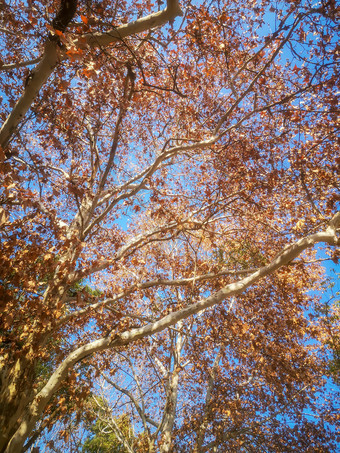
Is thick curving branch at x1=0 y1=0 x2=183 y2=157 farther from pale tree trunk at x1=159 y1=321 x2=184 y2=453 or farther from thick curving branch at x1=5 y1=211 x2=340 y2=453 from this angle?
pale tree trunk at x1=159 y1=321 x2=184 y2=453

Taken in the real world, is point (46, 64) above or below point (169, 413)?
above

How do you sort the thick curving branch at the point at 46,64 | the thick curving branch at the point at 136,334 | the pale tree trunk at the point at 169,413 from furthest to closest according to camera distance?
the pale tree trunk at the point at 169,413
the thick curving branch at the point at 136,334
the thick curving branch at the point at 46,64

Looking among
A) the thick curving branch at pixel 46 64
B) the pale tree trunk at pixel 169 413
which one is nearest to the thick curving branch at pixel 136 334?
the thick curving branch at pixel 46 64

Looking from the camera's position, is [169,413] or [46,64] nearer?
[46,64]

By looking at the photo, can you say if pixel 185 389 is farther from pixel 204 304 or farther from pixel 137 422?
pixel 204 304

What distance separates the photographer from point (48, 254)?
15.3ft

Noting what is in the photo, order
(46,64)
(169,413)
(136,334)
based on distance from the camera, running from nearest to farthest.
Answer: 1. (46,64)
2. (136,334)
3. (169,413)

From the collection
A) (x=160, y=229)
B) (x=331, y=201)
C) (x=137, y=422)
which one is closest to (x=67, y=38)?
(x=160, y=229)

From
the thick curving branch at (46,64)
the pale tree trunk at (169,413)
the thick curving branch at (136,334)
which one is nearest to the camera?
the thick curving branch at (46,64)

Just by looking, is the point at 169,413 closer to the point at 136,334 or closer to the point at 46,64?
the point at 136,334

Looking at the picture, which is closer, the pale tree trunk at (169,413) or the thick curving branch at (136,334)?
the thick curving branch at (136,334)

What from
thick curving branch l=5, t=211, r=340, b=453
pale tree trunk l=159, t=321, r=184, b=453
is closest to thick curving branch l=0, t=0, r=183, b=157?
thick curving branch l=5, t=211, r=340, b=453

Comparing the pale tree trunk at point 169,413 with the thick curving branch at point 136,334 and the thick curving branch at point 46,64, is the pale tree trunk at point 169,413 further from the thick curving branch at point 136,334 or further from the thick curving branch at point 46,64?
the thick curving branch at point 46,64

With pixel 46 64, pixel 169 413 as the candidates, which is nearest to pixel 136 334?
pixel 46 64
